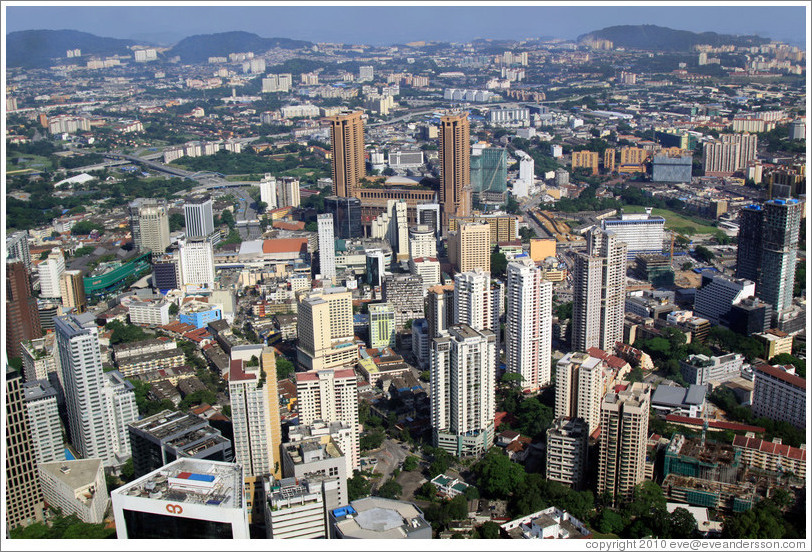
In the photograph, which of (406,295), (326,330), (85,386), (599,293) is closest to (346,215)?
(406,295)

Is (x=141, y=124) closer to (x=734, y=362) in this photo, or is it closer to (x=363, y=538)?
(x=734, y=362)

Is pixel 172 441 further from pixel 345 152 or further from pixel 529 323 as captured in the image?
pixel 345 152

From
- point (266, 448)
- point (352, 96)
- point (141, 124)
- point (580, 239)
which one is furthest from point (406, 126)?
point (266, 448)

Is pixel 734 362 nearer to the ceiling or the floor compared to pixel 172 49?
nearer to the floor

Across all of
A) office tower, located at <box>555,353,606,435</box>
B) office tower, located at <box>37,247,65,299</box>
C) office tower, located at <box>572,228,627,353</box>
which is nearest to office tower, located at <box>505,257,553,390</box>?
office tower, located at <box>572,228,627,353</box>

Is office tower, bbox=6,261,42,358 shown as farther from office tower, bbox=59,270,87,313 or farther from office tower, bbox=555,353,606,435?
office tower, bbox=555,353,606,435
